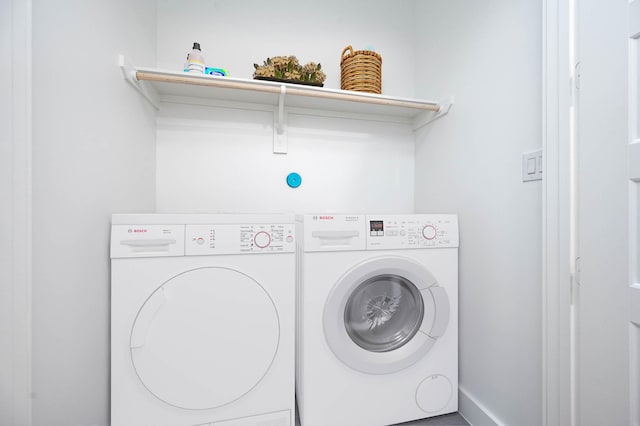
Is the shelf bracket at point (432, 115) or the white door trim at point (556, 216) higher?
the shelf bracket at point (432, 115)

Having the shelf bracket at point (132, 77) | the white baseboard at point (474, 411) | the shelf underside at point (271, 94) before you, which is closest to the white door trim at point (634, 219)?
the white baseboard at point (474, 411)

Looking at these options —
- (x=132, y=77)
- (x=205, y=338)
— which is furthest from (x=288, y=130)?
(x=205, y=338)

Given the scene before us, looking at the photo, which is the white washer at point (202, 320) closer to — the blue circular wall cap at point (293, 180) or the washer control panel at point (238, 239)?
the washer control panel at point (238, 239)

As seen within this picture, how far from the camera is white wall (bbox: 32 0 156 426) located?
2.56 feet

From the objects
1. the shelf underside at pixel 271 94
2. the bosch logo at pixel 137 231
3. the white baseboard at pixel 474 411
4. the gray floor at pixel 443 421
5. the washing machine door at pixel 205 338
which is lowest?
the gray floor at pixel 443 421

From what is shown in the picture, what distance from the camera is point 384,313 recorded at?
131cm

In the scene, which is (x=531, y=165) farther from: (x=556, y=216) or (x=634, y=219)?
(x=634, y=219)

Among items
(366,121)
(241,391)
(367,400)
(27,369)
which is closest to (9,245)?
(27,369)

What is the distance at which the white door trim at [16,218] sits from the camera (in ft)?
2.27

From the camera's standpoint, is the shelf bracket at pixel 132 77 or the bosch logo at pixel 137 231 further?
the shelf bracket at pixel 132 77

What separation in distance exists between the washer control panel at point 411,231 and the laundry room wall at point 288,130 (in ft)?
1.95

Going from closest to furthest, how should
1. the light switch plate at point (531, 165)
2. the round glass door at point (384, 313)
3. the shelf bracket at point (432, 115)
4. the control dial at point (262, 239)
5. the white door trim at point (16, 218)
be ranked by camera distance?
1. the white door trim at point (16, 218)
2. the light switch plate at point (531, 165)
3. the control dial at point (262, 239)
4. the round glass door at point (384, 313)
5. the shelf bracket at point (432, 115)

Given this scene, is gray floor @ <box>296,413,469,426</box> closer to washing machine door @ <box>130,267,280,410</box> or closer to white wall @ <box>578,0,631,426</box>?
washing machine door @ <box>130,267,280,410</box>

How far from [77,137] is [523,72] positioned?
163 centimetres
